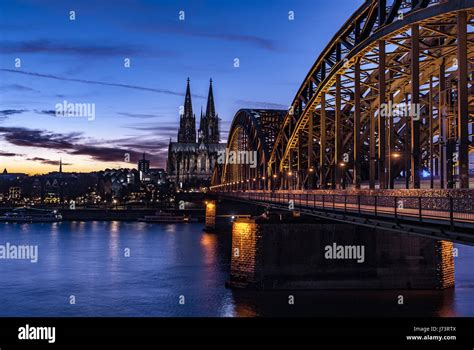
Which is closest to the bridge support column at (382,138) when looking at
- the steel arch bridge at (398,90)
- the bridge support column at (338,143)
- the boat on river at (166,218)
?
the steel arch bridge at (398,90)

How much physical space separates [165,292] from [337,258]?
38.8 ft

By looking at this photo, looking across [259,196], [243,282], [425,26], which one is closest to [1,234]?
[259,196]

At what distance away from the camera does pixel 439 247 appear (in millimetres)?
43781

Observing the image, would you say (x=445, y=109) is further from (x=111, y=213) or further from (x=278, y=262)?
(x=111, y=213)

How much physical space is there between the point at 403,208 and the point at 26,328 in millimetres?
16943

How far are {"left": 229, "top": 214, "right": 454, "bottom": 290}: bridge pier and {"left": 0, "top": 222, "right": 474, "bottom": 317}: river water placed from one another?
3.18 ft

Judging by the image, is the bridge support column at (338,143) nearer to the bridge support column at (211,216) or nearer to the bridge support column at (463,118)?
the bridge support column at (463,118)

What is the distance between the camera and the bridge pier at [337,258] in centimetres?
4294

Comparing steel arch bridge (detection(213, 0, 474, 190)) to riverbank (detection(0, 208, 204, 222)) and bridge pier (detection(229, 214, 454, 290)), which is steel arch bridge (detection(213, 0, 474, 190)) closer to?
bridge pier (detection(229, 214, 454, 290))

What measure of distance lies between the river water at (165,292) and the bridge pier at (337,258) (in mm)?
968

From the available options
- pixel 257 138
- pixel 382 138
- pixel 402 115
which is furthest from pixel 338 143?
pixel 257 138

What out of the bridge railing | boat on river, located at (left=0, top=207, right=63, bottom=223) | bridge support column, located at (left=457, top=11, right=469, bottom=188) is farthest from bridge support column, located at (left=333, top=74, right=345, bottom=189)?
boat on river, located at (left=0, top=207, right=63, bottom=223)

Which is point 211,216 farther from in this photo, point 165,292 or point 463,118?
point 463,118

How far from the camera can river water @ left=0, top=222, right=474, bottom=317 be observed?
1534 inches
